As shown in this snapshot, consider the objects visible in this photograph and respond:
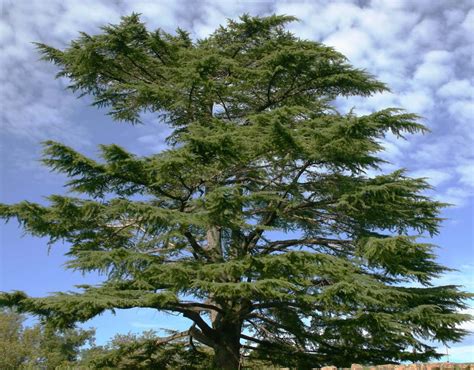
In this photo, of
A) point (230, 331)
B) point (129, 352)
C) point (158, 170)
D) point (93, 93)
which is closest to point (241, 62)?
point (93, 93)

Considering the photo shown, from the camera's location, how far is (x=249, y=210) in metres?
14.2

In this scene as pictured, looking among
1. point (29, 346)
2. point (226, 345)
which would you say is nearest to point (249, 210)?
point (226, 345)

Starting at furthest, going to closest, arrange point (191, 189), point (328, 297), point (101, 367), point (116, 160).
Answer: point (101, 367), point (191, 189), point (116, 160), point (328, 297)

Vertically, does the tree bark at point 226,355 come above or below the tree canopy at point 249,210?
below

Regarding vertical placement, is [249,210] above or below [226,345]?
above

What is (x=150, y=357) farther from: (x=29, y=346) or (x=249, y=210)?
(x=29, y=346)

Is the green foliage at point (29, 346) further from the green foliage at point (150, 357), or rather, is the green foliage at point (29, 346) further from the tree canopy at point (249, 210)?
the tree canopy at point (249, 210)

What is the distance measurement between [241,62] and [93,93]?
502 cm

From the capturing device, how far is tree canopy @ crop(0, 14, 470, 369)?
11508mm

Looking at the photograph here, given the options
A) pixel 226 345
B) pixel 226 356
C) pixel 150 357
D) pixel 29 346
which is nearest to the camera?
pixel 226 356

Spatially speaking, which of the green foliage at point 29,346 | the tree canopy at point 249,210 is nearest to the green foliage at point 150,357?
the tree canopy at point 249,210

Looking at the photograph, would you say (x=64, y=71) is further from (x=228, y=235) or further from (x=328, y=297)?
(x=328, y=297)

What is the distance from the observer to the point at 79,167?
12.7 m

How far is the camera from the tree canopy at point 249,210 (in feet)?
37.8
